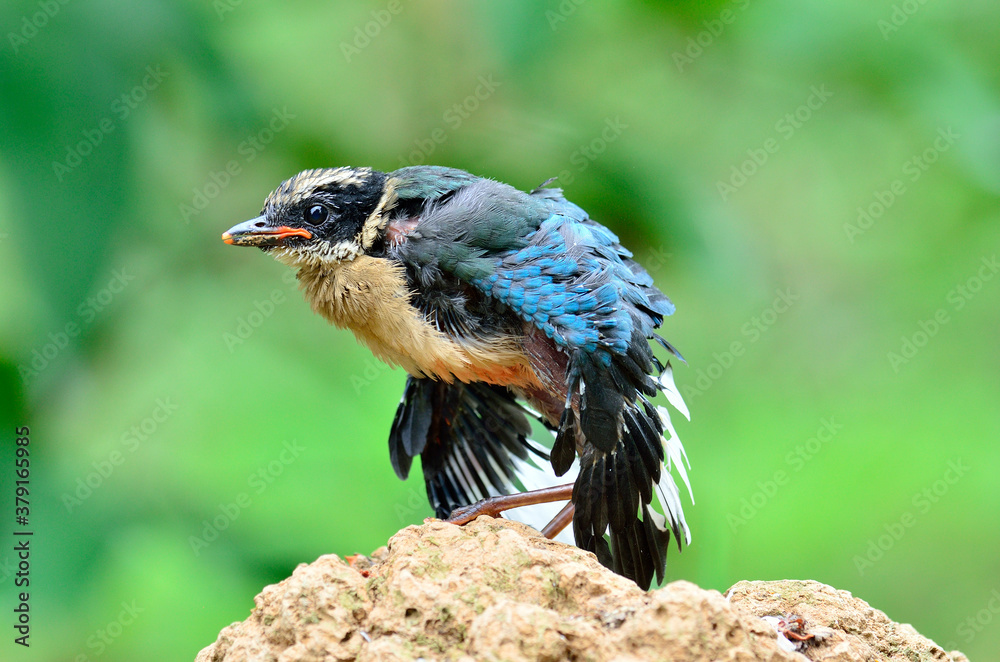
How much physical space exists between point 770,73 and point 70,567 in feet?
17.4

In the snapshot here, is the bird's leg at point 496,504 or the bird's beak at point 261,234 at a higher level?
the bird's beak at point 261,234

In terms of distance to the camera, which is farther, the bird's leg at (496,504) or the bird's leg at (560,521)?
the bird's leg at (560,521)

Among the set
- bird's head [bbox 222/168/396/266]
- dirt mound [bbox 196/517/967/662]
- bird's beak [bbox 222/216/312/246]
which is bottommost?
dirt mound [bbox 196/517/967/662]

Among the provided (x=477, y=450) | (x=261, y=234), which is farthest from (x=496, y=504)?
(x=261, y=234)

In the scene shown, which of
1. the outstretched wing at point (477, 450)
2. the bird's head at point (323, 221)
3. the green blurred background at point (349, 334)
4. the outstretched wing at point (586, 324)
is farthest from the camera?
the green blurred background at point (349, 334)

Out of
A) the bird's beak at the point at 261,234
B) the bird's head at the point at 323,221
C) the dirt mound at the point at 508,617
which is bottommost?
the dirt mound at the point at 508,617

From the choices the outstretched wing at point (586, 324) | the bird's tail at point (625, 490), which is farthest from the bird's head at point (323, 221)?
the bird's tail at point (625, 490)

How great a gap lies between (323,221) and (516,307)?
92 cm

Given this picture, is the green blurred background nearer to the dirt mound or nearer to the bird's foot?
the bird's foot

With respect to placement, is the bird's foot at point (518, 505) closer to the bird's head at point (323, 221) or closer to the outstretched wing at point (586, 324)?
the outstretched wing at point (586, 324)

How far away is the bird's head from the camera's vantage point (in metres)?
3.32

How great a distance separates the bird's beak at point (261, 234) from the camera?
3.33m

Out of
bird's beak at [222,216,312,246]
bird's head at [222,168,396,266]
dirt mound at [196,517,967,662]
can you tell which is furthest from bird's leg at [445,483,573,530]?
bird's beak at [222,216,312,246]

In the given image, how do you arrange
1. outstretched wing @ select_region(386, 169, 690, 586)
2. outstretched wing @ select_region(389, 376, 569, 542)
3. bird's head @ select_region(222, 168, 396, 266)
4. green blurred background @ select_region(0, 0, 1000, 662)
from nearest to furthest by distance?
outstretched wing @ select_region(386, 169, 690, 586) < bird's head @ select_region(222, 168, 396, 266) < outstretched wing @ select_region(389, 376, 569, 542) < green blurred background @ select_region(0, 0, 1000, 662)
